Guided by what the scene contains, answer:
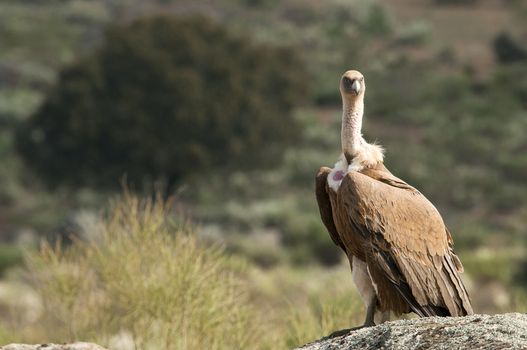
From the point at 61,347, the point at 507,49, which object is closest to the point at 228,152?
the point at 507,49

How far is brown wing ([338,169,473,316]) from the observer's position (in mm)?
6930

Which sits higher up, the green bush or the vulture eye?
the green bush

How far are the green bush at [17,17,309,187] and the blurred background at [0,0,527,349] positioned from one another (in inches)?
2.9

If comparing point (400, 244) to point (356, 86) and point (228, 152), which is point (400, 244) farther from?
point (228, 152)

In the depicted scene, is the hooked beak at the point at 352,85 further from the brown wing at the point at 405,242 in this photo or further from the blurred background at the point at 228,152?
the blurred background at the point at 228,152

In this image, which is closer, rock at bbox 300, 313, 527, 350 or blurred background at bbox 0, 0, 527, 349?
rock at bbox 300, 313, 527, 350

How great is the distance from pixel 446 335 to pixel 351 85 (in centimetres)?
214

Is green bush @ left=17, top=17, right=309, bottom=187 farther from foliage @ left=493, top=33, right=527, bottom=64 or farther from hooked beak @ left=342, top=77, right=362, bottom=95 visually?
hooked beak @ left=342, top=77, right=362, bottom=95

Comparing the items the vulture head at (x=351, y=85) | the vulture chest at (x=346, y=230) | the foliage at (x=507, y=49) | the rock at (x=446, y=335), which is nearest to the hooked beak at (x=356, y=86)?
the vulture head at (x=351, y=85)

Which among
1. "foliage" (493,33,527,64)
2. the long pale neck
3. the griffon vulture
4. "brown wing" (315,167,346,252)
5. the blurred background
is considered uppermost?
"foliage" (493,33,527,64)

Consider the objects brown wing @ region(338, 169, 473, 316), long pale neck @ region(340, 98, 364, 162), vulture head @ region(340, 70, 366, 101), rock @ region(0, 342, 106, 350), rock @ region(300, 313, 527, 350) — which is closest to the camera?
rock @ region(300, 313, 527, 350)

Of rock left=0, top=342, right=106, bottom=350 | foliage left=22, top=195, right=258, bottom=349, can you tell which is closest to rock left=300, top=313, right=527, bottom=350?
rock left=0, top=342, right=106, bottom=350

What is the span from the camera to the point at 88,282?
10.6m

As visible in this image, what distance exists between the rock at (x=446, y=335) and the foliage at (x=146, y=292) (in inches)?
136
